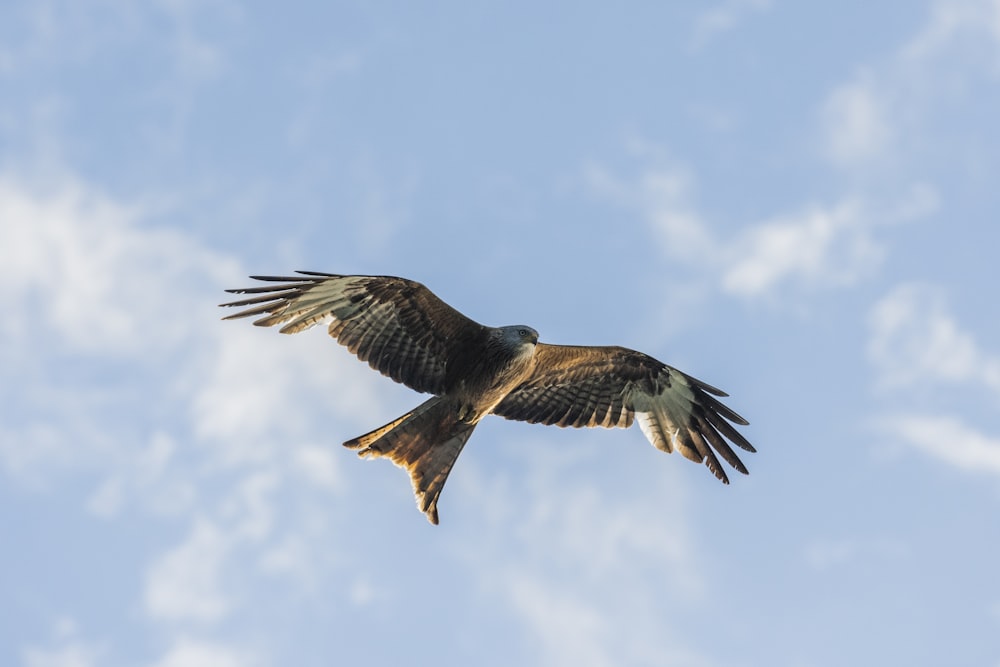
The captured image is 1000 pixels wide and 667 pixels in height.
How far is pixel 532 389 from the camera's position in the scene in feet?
45.9

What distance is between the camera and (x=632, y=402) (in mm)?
14391

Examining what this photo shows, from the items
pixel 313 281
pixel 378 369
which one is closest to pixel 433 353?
pixel 378 369

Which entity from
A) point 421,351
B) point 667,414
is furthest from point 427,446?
point 667,414

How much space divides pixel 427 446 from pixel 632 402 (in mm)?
2572

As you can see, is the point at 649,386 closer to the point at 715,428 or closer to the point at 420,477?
the point at 715,428

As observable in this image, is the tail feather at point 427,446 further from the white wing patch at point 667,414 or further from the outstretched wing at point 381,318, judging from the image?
the white wing patch at point 667,414

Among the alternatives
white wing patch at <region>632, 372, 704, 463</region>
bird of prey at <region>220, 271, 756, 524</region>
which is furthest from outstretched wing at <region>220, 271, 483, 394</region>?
white wing patch at <region>632, 372, 704, 463</region>

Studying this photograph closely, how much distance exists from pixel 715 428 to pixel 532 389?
212 cm

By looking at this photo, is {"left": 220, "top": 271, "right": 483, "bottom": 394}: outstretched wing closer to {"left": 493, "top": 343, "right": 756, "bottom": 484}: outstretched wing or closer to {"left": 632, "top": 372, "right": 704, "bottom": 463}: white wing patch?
{"left": 493, "top": 343, "right": 756, "bottom": 484}: outstretched wing

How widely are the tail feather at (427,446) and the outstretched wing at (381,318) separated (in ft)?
0.85

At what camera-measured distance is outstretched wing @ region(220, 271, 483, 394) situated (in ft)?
42.0

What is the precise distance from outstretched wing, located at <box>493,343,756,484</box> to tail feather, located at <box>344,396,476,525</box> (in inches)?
33.4

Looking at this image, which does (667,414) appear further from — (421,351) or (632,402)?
(421,351)

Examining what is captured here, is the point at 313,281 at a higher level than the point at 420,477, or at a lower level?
higher
